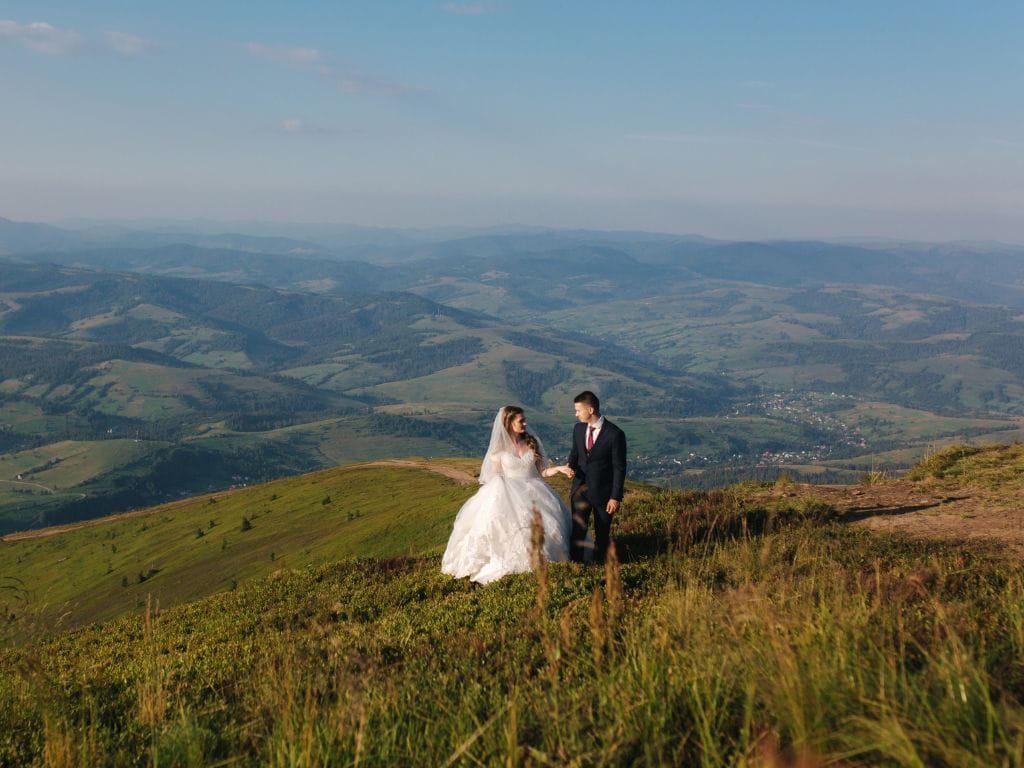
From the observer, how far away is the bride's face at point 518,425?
16875 millimetres

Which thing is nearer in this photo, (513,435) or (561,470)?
(561,470)

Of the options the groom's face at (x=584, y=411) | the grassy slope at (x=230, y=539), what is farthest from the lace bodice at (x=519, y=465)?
the grassy slope at (x=230, y=539)

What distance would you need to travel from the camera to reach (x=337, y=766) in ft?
17.2

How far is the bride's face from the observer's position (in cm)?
1688

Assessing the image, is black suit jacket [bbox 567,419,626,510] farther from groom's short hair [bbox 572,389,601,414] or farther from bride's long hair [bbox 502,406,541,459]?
bride's long hair [bbox 502,406,541,459]

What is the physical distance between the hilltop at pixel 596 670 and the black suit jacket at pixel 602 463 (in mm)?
1515

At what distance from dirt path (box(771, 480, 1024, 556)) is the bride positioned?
902cm

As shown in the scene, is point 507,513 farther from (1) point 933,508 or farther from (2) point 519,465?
(1) point 933,508

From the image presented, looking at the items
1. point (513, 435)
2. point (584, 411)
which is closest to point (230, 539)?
point (513, 435)

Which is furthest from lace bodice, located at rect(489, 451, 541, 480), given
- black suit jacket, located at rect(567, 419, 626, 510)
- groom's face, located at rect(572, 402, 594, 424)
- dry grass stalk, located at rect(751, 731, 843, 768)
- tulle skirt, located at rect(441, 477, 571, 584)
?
dry grass stalk, located at rect(751, 731, 843, 768)

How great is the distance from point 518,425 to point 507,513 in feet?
6.46

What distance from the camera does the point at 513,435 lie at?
1744cm

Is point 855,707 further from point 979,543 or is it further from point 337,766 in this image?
point 979,543

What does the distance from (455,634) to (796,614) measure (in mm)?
5888
